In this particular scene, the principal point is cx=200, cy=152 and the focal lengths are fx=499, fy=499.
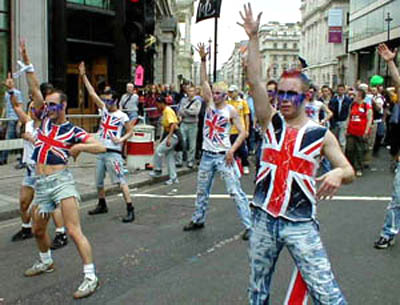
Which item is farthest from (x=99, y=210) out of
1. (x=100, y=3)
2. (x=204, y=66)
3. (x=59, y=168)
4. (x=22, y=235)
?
(x=100, y=3)

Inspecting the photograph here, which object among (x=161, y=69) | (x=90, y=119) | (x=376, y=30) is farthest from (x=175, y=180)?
(x=376, y=30)

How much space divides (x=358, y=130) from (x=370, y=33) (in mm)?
45285

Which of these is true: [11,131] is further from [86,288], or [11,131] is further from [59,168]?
[86,288]

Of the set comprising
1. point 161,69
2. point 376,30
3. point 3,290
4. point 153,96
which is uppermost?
point 376,30

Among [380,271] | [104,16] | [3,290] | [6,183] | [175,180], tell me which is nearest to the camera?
[3,290]

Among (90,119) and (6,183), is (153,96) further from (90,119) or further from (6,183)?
(6,183)

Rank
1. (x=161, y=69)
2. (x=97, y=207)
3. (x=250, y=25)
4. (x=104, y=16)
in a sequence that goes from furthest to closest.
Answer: (x=161, y=69) → (x=104, y=16) → (x=97, y=207) → (x=250, y=25)

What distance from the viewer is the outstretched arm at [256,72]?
135 inches

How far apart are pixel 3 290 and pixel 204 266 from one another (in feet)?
6.76

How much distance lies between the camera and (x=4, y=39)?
14711 millimetres

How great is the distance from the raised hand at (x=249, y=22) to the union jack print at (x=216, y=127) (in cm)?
321

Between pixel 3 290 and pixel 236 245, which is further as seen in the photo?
pixel 236 245

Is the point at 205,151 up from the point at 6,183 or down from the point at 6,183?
up

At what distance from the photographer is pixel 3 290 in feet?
15.9
